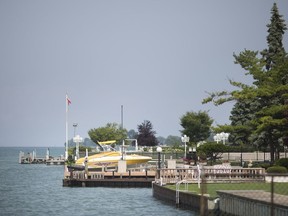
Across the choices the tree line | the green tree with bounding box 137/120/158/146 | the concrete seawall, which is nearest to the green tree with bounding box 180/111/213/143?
the green tree with bounding box 137/120/158/146

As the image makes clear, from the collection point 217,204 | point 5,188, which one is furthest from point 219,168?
point 5,188

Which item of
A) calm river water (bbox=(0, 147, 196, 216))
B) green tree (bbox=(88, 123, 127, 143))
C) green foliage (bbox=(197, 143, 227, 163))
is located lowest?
calm river water (bbox=(0, 147, 196, 216))

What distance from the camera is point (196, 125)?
138000mm

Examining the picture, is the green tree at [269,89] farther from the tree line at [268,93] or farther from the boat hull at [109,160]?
the boat hull at [109,160]

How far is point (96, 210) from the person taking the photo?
164 feet

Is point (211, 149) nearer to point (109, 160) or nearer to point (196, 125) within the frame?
point (109, 160)

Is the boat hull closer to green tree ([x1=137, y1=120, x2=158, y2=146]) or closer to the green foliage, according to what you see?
the green foliage

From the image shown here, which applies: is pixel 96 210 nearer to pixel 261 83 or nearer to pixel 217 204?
pixel 217 204

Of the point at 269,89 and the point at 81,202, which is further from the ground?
the point at 269,89

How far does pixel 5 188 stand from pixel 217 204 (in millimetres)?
48723

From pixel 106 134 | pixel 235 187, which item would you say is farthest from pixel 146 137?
pixel 235 187

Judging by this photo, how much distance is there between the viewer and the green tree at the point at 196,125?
13800cm

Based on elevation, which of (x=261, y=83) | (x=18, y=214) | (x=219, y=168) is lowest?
(x=18, y=214)

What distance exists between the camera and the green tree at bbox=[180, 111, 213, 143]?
453 feet
